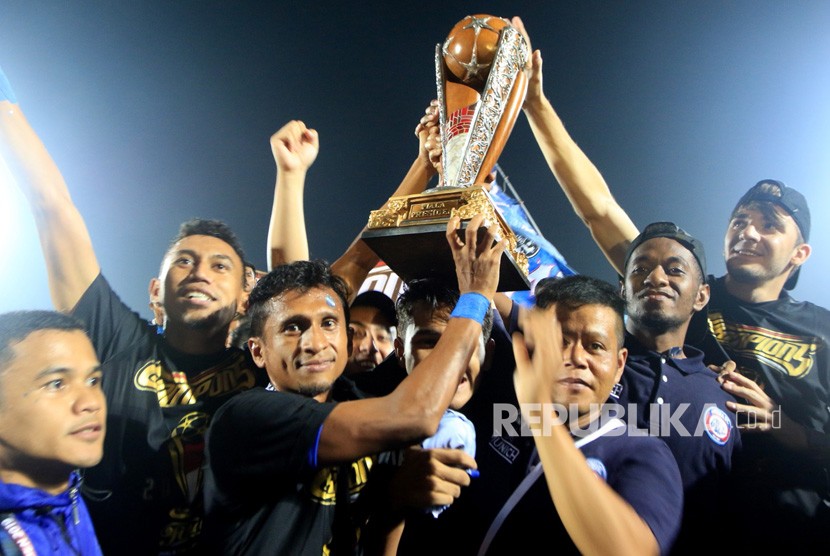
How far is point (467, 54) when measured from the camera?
2.12 meters

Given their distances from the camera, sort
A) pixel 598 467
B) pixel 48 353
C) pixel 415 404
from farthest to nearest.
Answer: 1. pixel 48 353
2. pixel 598 467
3. pixel 415 404

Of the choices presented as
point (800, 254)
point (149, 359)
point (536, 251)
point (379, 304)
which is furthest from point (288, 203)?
point (800, 254)

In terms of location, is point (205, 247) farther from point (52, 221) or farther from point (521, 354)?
Answer: point (521, 354)

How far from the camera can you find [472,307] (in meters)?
1.72

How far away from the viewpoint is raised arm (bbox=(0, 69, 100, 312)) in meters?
2.31

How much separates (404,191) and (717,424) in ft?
5.00

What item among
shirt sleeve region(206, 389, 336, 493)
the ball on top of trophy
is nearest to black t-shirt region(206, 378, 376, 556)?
shirt sleeve region(206, 389, 336, 493)

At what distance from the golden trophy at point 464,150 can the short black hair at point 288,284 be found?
232mm

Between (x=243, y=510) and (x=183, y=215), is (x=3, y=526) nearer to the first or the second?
(x=243, y=510)

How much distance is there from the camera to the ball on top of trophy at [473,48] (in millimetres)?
2107

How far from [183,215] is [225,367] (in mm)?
1470

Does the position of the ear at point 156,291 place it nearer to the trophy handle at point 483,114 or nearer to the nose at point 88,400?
the nose at point 88,400

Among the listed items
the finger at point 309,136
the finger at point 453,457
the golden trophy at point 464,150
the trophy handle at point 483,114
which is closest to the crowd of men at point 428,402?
the finger at point 453,457

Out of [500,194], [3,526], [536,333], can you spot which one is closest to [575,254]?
[500,194]
